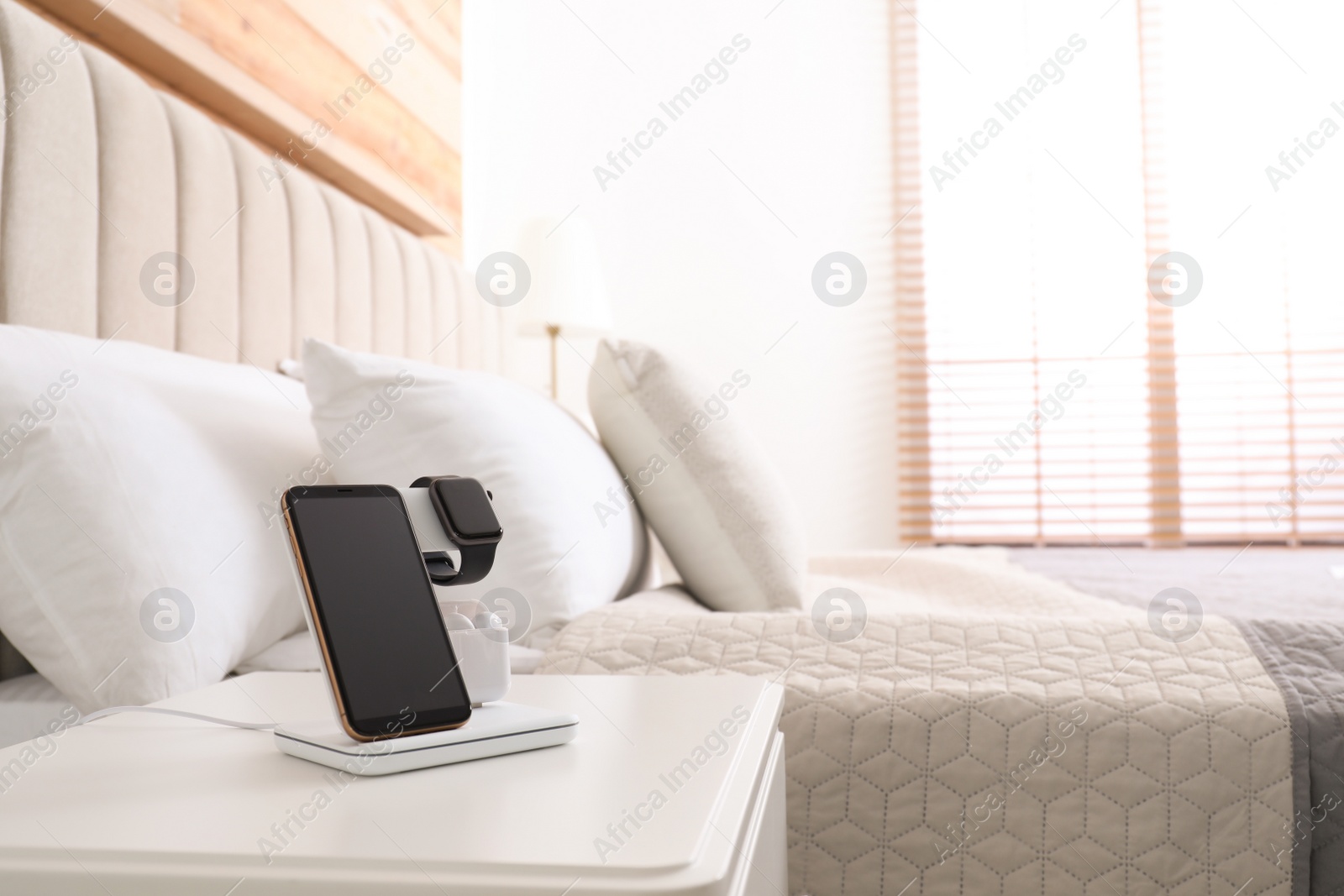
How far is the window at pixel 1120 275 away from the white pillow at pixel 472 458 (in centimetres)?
234

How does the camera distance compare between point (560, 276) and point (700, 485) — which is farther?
point (560, 276)

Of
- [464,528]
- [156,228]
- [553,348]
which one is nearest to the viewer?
[464,528]

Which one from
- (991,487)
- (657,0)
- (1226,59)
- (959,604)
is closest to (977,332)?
(991,487)

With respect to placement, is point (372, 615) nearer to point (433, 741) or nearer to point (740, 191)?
point (433, 741)

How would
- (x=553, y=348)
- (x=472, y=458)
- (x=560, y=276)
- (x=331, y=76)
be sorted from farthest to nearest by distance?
1. (x=553, y=348)
2. (x=560, y=276)
3. (x=331, y=76)
4. (x=472, y=458)

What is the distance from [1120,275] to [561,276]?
1933 mm

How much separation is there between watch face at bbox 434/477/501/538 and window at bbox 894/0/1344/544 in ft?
9.12

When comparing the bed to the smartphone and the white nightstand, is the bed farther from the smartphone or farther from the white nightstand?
the smartphone

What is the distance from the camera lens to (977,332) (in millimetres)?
3211

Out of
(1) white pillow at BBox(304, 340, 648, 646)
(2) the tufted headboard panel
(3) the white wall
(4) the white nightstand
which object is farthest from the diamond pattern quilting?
(3) the white wall

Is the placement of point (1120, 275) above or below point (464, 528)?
above

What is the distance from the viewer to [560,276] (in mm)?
2605

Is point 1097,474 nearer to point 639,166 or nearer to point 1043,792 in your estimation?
point 639,166

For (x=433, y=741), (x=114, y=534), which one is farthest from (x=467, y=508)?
(x=114, y=534)
